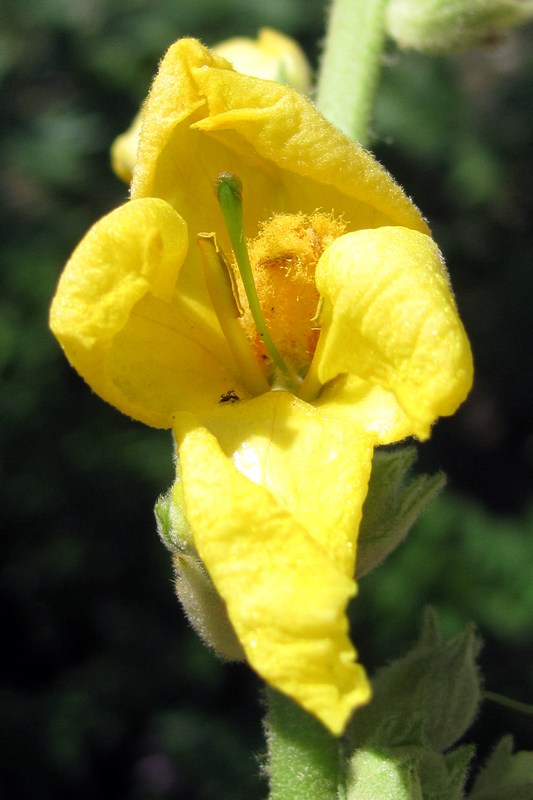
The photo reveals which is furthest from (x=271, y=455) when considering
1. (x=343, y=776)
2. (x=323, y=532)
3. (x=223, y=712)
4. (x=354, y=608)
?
(x=223, y=712)

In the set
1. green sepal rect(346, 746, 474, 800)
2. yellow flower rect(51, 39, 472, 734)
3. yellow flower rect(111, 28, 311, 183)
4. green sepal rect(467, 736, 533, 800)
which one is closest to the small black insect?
yellow flower rect(51, 39, 472, 734)

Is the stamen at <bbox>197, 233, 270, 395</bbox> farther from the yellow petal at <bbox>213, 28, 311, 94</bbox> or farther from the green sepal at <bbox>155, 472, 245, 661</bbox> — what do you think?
the yellow petal at <bbox>213, 28, 311, 94</bbox>

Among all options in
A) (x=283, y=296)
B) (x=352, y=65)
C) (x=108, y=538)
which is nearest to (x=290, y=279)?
(x=283, y=296)

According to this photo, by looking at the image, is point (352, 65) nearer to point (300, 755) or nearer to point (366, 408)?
point (366, 408)

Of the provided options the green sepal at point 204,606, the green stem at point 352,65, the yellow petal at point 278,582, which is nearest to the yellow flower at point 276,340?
the yellow petal at point 278,582

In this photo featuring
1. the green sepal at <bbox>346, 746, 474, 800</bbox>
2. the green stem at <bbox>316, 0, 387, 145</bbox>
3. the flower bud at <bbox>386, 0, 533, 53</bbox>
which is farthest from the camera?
the flower bud at <bbox>386, 0, 533, 53</bbox>

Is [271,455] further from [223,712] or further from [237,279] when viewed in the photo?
[223,712]
